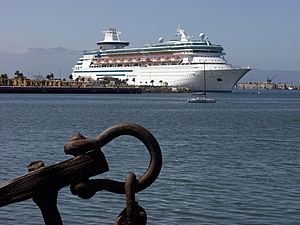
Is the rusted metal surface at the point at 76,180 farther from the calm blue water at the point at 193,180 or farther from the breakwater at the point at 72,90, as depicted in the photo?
the breakwater at the point at 72,90

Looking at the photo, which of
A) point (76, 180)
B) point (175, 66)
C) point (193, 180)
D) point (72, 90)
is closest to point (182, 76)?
point (175, 66)

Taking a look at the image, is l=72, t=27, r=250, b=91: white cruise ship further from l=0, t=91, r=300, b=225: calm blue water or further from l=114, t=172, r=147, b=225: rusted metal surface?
l=114, t=172, r=147, b=225: rusted metal surface

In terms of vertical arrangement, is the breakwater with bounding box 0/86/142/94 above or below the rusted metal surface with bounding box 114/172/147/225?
below

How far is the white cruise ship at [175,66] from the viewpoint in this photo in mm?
114188

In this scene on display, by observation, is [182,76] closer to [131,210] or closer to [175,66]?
[175,66]

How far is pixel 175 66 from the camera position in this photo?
11519 centimetres

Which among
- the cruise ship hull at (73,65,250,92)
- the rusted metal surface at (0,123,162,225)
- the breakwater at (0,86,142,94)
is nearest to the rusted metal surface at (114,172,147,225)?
the rusted metal surface at (0,123,162,225)

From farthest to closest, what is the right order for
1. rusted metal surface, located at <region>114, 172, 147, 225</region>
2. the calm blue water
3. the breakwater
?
1. the breakwater
2. the calm blue water
3. rusted metal surface, located at <region>114, 172, 147, 225</region>

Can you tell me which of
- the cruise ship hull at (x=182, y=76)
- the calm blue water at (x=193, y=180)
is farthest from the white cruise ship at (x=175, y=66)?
the calm blue water at (x=193, y=180)

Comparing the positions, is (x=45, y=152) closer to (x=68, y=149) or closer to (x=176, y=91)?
(x=68, y=149)

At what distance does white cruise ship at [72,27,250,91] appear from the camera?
375ft

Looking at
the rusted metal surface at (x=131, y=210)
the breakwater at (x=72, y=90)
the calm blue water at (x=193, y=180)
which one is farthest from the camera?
the breakwater at (x=72, y=90)

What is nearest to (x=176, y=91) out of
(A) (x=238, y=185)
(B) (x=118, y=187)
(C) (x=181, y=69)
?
(C) (x=181, y=69)

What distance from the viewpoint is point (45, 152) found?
2281 centimetres
